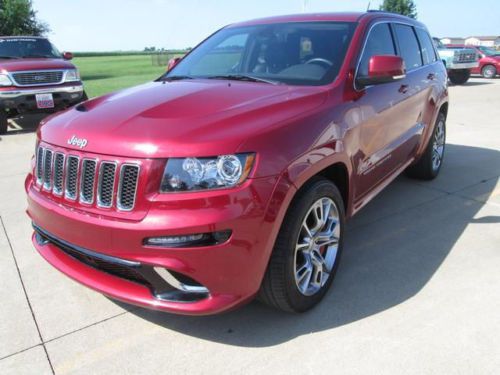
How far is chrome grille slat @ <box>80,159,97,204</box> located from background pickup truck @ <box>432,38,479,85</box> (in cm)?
1694

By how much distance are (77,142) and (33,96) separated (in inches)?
292

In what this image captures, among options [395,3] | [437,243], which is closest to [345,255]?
[437,243]

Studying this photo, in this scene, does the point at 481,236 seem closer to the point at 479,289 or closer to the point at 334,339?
the point at 479,289

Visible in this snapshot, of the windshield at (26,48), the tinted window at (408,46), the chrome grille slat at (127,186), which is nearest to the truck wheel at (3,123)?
the windshield at (26,48)

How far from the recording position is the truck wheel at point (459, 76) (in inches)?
726

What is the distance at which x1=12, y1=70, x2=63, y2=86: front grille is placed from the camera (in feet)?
29.3

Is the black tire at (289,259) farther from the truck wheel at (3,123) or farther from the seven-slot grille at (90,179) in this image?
the truck wheel at (3,123)

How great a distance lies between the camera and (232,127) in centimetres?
237

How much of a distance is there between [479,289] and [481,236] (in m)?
0.99

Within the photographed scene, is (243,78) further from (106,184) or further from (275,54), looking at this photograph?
(106,184)

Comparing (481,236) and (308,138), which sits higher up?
(308,138)

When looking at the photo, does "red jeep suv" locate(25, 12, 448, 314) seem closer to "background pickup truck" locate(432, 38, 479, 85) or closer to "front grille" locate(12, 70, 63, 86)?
"front grille" locate(12, 70, 63, 86)

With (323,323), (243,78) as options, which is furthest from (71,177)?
(323,323)

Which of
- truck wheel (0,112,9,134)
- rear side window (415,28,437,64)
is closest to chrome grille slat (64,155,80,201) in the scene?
rear side window (415,28,437,64)
